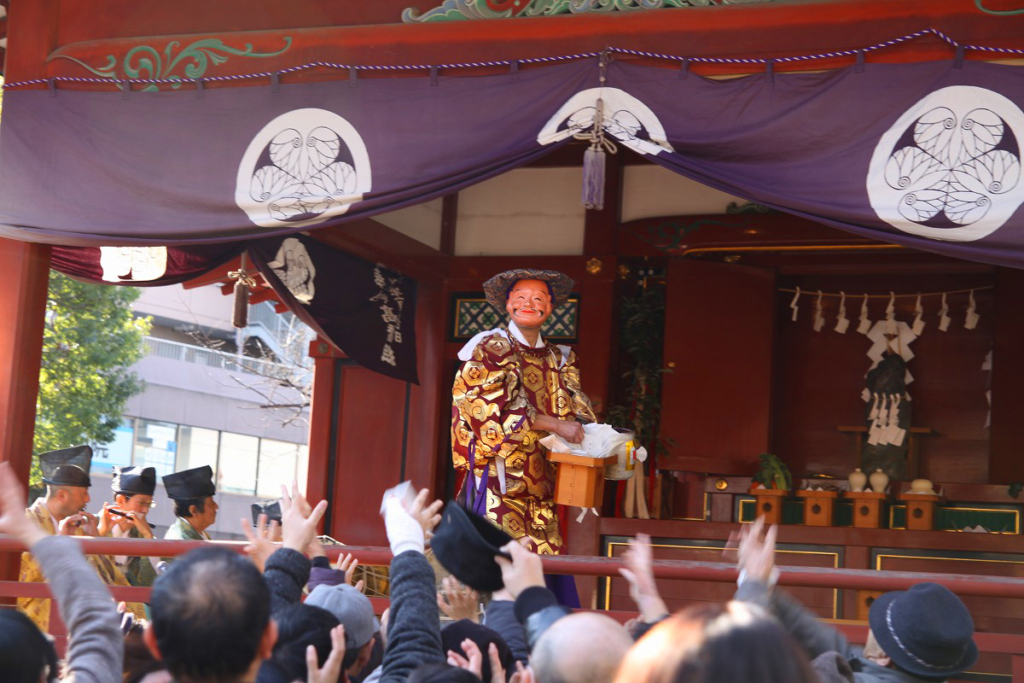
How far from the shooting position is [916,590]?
8.88 feet

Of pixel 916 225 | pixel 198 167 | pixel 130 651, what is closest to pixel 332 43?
pixel 198 167

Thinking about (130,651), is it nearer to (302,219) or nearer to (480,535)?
(480,535)

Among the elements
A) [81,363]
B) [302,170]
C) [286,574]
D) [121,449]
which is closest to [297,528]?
[286,574]

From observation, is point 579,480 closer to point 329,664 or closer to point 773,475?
point 773,475

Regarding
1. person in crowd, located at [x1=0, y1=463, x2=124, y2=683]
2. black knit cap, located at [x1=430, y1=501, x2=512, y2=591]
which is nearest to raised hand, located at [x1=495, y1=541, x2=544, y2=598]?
black knit cap, located at [x1=430, y1=501, x2=512, y2=591]

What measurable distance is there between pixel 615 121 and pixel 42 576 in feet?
11.3

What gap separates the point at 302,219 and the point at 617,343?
3.08 m

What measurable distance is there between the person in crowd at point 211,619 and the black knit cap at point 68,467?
4497mm

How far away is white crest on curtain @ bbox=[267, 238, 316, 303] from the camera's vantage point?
22.8 feet

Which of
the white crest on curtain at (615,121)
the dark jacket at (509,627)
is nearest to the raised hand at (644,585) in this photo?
the dark jacket at (509,627)

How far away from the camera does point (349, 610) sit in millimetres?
2754

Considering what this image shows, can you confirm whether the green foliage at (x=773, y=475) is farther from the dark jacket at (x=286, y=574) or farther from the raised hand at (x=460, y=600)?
the dark jacket at (x=286, y=574)

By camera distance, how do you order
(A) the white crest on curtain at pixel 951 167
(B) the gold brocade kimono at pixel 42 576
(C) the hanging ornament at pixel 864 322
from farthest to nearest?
(C) the hanging ornament at pixel 864 322, (B) the gold brocade kimono at pixel 42 576, (A) the white crest on curtain at pixel 951 167

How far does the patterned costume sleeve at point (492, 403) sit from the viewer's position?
5.82 meters
